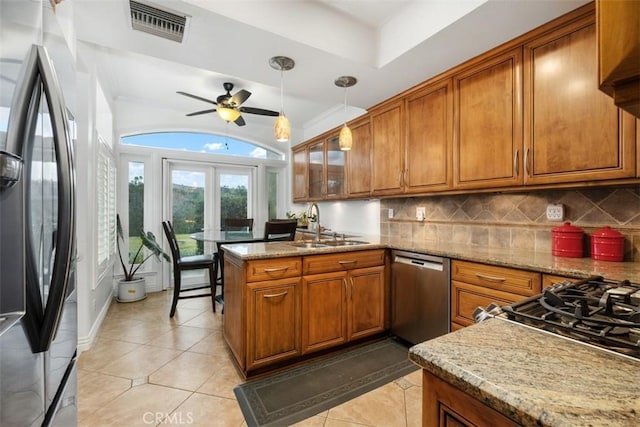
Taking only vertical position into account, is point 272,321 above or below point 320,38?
below

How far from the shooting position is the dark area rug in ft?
5.63

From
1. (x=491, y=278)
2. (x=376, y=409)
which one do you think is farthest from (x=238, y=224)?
(x=491, y=278)

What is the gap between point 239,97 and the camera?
3096mm

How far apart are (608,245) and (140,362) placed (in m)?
3.39

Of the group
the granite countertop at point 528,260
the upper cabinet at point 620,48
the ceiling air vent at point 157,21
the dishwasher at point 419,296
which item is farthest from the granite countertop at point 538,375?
the ceiling air vent at point 157,21

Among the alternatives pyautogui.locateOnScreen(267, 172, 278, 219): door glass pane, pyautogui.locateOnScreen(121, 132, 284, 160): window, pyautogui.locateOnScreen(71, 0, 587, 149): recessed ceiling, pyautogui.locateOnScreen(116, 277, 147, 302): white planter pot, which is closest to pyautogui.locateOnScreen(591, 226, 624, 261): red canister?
pyautogui.locateOnScreen(71, 0, 587, 149): recessed ceiling

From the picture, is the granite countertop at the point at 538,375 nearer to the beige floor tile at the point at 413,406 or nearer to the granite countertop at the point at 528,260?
the granite countertop at the point at 528,260

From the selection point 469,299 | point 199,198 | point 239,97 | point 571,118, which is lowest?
point 469,299

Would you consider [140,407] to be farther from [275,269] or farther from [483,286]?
[483,286]

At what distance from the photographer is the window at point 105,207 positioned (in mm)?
2830

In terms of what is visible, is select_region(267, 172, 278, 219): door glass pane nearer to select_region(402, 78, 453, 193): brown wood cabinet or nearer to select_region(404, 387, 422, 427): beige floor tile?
Result: select_region(402, 78, 453, 193): brown wood cabinet

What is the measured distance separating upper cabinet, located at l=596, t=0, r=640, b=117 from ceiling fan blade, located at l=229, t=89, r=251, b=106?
285 centimetres

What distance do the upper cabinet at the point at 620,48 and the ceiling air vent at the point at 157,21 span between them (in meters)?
2.04

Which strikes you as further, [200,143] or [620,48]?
[200,143]
